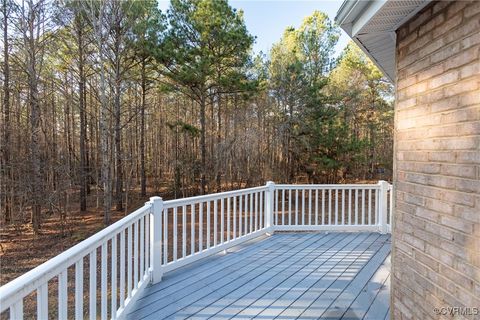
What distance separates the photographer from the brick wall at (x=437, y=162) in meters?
1.45

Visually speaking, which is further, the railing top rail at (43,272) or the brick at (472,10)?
the brick at (472,10)

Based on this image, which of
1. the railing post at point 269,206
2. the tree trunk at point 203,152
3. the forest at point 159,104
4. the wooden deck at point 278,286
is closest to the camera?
the wooden deck at point 278,286

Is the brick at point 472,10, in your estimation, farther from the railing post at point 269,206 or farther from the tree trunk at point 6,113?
the tree trunk at point 6,113

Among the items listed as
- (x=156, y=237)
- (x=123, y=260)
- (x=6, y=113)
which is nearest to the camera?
(x=123, y=260)

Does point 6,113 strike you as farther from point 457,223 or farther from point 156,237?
point 457,223

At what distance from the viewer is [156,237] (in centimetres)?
306

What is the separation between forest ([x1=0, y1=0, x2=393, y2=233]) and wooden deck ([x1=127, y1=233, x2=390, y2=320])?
19.1ft

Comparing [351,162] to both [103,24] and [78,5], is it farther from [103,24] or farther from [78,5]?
[78,5]

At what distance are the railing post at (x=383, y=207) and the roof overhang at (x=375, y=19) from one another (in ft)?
10.2

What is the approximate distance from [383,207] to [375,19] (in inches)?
156

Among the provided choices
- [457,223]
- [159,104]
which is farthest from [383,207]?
[159,104]

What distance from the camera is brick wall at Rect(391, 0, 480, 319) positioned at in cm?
145

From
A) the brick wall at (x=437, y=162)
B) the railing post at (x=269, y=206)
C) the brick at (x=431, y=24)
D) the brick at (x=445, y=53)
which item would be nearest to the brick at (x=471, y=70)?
the brick wall at (x=437, y=162)

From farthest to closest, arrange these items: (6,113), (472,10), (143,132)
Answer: (143,132) < (6,113) < (472,10)
